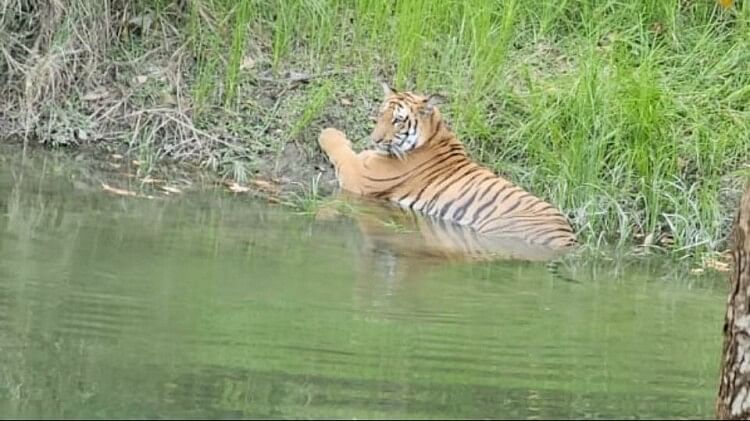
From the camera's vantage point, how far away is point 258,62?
9.63 meters

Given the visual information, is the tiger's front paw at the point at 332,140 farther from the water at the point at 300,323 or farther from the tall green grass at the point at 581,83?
the water at the point at 300,323

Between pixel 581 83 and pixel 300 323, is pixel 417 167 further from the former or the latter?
pixel 300 323

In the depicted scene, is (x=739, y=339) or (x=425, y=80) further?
(x=425, y=80)

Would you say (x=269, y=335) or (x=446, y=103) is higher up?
Result: (x=446, y=103)

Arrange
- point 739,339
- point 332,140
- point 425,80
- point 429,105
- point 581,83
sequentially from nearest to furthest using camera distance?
1. point 739,339
2. point 581,83
3. point 429,105
4. point 332,140
5. point 425,80

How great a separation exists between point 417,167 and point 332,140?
504 mm

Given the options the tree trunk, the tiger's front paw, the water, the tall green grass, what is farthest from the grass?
the tree trunk

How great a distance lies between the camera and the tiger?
330 inches

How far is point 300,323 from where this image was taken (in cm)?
530

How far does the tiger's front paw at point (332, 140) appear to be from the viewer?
347 inches

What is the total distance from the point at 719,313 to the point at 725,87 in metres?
3.09

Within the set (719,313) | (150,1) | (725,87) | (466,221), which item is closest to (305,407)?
(719,313)

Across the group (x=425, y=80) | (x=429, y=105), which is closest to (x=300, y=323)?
(x=429, y=105)

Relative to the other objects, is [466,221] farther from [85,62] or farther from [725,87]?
[85,62]
